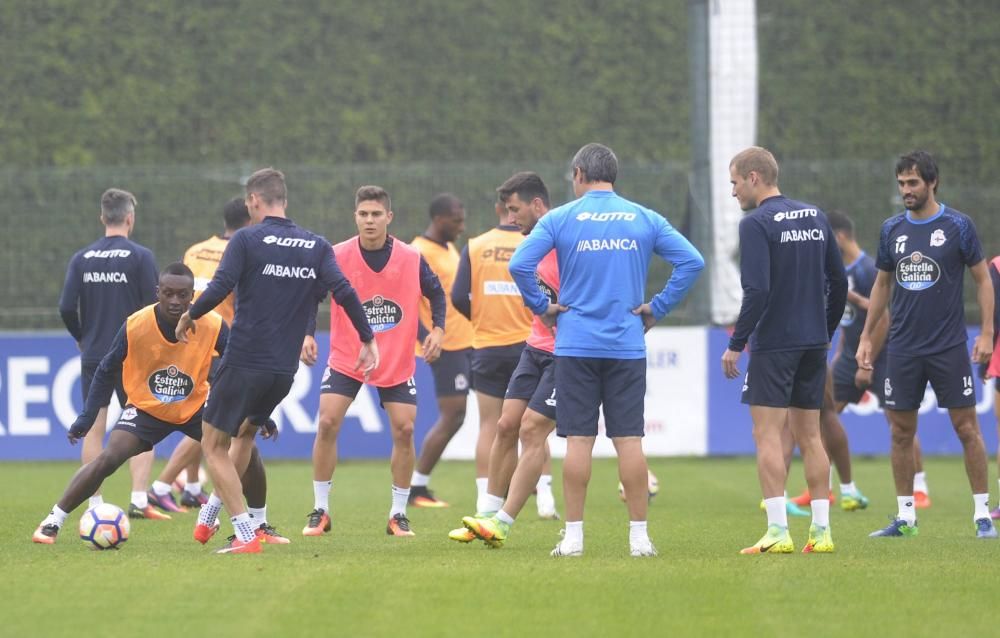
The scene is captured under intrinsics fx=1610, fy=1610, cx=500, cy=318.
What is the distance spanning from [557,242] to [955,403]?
122 inches

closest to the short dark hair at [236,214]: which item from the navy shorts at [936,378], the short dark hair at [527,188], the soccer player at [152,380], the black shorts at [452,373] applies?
the black shorts at [452,373]

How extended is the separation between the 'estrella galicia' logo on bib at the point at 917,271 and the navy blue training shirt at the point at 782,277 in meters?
1.20

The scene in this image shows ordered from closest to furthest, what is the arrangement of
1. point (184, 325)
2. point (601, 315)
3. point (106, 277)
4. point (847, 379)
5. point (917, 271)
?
point (601, 315) → point (184, 325) → point (917, 271) → point (106, 277) → point (847, 379)

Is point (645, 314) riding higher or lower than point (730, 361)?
higher

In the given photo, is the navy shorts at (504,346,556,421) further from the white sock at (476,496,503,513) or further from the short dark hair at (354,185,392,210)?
the short dark hair at (354,185,392,210)

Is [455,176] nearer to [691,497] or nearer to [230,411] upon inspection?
[691,497]

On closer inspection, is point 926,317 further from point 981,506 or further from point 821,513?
point 821,513

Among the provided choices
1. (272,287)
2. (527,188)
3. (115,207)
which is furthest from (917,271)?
(115,207)

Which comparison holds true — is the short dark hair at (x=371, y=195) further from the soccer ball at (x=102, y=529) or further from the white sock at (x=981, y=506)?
the white sock at (x=981, y=506)

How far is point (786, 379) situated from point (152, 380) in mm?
3656

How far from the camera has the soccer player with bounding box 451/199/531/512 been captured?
37.9ft

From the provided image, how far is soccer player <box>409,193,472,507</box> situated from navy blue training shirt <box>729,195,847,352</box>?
407 centimetres

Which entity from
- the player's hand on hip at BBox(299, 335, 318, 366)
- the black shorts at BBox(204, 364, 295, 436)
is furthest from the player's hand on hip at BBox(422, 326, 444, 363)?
the black shorts at BBox(204, 364, 295, 436)

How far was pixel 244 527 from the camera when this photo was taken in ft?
28.9
